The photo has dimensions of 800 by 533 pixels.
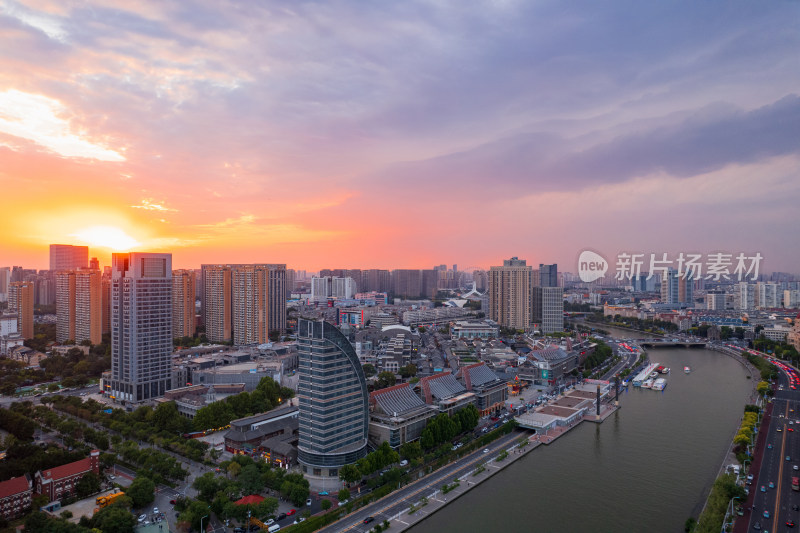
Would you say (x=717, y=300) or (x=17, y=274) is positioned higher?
(x=17, y=274)

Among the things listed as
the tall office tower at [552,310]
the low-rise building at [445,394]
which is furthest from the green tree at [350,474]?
the tall office tower at [552,310]

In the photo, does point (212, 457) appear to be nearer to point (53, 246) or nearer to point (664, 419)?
point (664, 419)

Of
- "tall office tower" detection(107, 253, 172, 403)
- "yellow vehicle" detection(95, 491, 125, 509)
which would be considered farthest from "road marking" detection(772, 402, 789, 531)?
"tall office tower" detection(107, 253, 172, 403)

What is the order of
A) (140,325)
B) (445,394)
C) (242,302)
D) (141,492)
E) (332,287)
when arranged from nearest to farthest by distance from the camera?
→ (141,492), (445,394), (140,325), (242,302), (332,287)

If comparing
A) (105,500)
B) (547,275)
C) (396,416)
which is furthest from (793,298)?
(105,500)

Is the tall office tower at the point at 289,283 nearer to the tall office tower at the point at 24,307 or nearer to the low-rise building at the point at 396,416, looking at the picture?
the tall office tower at the point at 24,307

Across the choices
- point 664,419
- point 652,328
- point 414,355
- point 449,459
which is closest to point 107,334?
point 414,355

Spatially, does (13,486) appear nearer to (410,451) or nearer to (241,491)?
(241,491)

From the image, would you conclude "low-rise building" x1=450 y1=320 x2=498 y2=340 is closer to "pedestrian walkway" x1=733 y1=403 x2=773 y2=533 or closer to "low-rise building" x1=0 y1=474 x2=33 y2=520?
"pedestrian walkway" x1=733 y1=403 x2=773 y2=533
